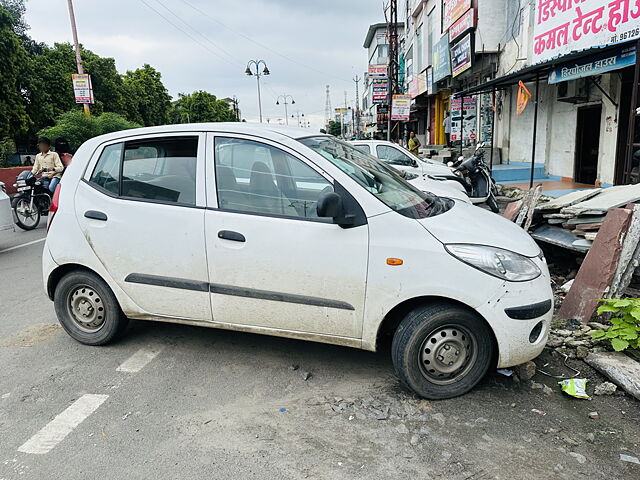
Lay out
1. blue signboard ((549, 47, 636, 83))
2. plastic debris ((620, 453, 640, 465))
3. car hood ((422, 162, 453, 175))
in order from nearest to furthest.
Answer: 1. plastic debris ((620, 453, 640, 465))
2. blue signboard ((549, 47, 636, 83))
3. car hood ((422, 162, 453, 175))

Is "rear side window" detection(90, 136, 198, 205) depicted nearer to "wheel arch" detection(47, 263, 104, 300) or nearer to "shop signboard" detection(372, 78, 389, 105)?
"wheel arch" detection(47, 263, 104, 300)

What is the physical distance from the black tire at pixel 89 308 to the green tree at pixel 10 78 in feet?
86.3

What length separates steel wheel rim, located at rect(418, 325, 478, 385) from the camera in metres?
3.23

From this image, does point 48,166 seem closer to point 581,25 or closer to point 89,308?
point 89,308

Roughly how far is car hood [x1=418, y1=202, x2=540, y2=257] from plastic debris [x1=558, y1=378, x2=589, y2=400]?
37.1 inches

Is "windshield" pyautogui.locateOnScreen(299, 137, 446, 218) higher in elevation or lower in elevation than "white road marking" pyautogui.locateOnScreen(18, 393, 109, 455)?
higher

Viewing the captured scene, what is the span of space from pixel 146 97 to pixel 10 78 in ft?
87.8

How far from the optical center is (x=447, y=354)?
326 cm

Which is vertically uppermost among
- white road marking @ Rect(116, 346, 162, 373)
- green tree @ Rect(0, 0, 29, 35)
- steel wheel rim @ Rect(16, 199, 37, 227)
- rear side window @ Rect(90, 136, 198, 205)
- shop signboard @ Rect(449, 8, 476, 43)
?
green tree @ Rect(0, 0, 29, 35)

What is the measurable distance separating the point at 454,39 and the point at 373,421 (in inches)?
722

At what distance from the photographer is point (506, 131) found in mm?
18578

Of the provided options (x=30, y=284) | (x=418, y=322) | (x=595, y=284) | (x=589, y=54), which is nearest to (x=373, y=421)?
(x=418, y=322)

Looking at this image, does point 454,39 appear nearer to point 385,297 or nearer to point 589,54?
point 589,54

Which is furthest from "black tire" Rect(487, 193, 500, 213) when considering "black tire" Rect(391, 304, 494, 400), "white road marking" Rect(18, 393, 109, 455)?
"white road marking" Rect(18, 393, 109, 455)
